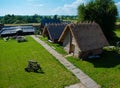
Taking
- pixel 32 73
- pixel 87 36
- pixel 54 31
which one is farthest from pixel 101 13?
pixel 32 73

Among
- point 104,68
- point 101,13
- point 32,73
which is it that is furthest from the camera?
point 101,13

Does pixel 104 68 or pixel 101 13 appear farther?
pixel 101 13

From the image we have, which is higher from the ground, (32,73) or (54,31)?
(54,31)

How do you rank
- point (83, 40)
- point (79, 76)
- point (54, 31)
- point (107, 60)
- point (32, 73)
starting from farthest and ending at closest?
point (54, 31) < point (83, 40) < point (107, 60) < point (32, 73) < point (79, 76)

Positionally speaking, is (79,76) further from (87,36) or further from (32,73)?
(87,36)

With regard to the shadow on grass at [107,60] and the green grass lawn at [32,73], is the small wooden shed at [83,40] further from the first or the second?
the green grass lawn at [32,73]

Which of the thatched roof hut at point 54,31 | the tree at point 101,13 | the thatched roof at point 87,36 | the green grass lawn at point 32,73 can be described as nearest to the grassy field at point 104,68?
the thatched roof at point 87,36

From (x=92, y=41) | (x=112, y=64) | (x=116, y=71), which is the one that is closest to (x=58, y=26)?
(x=92, y=41)
